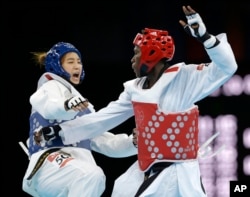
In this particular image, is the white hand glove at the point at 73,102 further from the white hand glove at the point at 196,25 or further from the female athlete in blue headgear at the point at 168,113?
the white hand glove at the point at 196,25

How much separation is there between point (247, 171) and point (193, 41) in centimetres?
145

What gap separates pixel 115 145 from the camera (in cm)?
651

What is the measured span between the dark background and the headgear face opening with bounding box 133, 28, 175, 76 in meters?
2.42

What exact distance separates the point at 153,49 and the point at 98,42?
3079 millimetres

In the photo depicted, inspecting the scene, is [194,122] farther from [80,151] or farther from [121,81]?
[121,81]

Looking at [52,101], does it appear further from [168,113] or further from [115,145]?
[168,113]

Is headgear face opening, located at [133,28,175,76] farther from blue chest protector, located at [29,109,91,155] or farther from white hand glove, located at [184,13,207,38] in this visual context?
blue chest protector, located at [29,109,91,155]

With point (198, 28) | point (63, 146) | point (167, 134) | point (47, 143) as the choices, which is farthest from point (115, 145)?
point (198, 28)

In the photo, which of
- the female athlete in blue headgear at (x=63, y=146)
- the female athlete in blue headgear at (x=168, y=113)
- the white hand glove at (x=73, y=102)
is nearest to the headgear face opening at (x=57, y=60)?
the female athlete in blue headgear at (x=63, y=146)

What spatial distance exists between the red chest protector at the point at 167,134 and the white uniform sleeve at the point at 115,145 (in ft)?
2.32

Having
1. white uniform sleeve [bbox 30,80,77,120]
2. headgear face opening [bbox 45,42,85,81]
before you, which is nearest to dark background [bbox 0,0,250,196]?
headgear face opening [bbox 45,42,85,81]

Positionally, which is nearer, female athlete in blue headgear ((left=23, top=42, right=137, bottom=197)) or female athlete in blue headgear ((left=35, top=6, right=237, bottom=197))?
female athlete in blue headgear ((left=35, top=6, right=237, bottom=197))

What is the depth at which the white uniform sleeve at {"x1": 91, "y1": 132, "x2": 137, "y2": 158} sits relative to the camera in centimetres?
646

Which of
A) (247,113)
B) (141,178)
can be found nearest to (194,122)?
(141,178)
